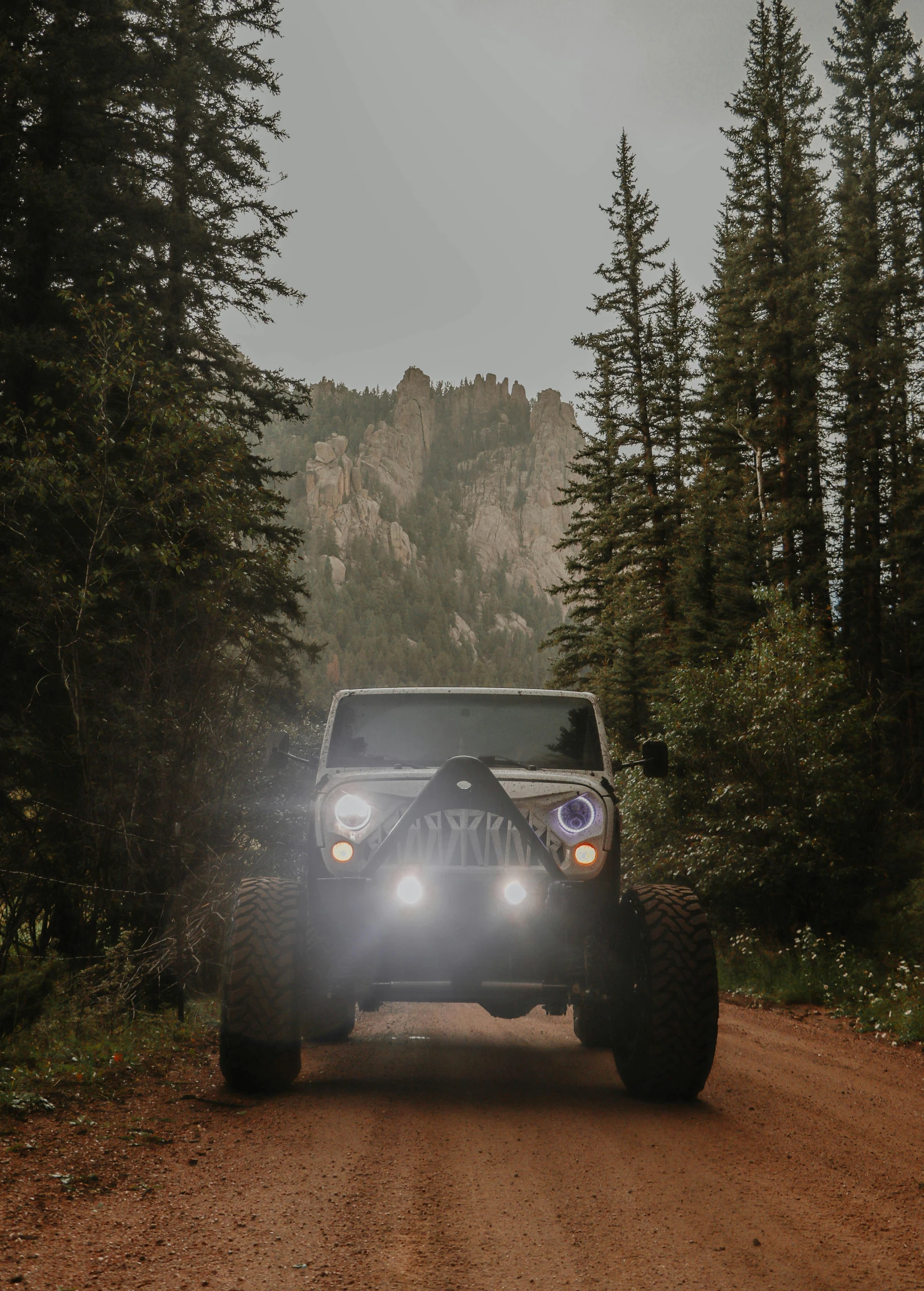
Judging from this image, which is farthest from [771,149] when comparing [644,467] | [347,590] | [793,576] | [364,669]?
[347,590]

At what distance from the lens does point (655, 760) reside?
22.7 ft

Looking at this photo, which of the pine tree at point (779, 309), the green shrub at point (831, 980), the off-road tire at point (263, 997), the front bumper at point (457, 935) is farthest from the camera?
Answer: the pine tree at point (779, 309)

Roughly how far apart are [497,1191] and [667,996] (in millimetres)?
1892

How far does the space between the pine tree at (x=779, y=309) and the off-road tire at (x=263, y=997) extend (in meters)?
24.1

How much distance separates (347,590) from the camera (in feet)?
564

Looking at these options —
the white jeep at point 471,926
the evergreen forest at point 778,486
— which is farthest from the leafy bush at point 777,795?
the white jeep at point 471,926

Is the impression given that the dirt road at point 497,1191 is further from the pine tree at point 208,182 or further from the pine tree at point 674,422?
the pine tree at point 674,422

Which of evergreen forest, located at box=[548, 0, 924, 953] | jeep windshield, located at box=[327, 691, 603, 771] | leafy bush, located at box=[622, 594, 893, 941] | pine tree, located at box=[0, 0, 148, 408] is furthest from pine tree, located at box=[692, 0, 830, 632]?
jeep windshield, located at box=[327, 691, 603, 771]

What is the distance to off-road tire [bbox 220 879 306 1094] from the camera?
5836 millimetres

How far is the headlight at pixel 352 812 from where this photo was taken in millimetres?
6004

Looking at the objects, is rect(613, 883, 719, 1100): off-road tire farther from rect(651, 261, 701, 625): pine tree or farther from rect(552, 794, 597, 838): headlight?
rect(651, 261, 701, 625): pine tree

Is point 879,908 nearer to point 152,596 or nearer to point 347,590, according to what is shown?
point 152,596

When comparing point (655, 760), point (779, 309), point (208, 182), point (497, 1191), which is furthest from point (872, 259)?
point (497, 1191)

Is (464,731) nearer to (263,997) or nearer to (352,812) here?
(352,812)
